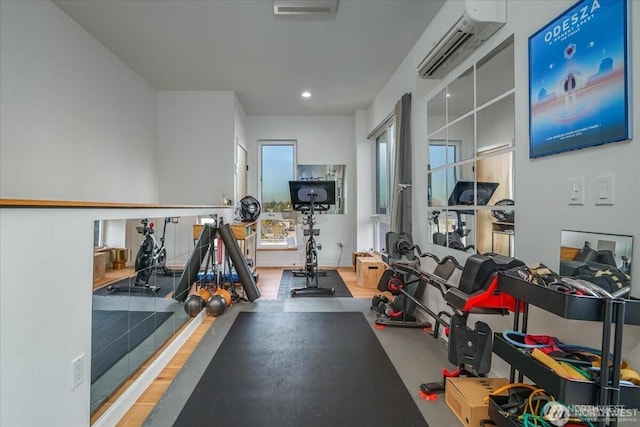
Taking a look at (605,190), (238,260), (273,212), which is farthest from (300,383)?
(273,212)

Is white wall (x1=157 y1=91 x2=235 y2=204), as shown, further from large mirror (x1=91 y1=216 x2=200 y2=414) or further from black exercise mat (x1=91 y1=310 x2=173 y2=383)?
black exercise mat (x1=91 y1=310 x2=173 y2=383)

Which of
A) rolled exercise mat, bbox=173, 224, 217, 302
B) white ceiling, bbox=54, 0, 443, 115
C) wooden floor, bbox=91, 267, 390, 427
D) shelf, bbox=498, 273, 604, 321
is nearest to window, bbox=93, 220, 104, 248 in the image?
wooden floor, bbox=91, 267, 390, 427

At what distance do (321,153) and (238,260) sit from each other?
336 centimetres

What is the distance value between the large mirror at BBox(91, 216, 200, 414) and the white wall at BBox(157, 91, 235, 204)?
2.45 meters

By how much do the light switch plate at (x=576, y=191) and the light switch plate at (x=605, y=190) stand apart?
0.26 ft

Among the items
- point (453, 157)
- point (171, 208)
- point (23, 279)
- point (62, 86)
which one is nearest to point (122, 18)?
point (62, 86)

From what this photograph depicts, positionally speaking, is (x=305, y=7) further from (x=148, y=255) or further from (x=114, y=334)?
(x=114, y=334)

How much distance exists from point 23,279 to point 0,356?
272mm

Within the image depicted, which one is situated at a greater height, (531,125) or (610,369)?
(531,125)

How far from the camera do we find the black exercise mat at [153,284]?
189 centimetres

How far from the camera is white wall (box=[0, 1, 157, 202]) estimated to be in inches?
99.5

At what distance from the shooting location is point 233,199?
5.29 meters

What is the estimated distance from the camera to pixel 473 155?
252cm

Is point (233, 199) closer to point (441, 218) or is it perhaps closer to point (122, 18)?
point (122, 18)
